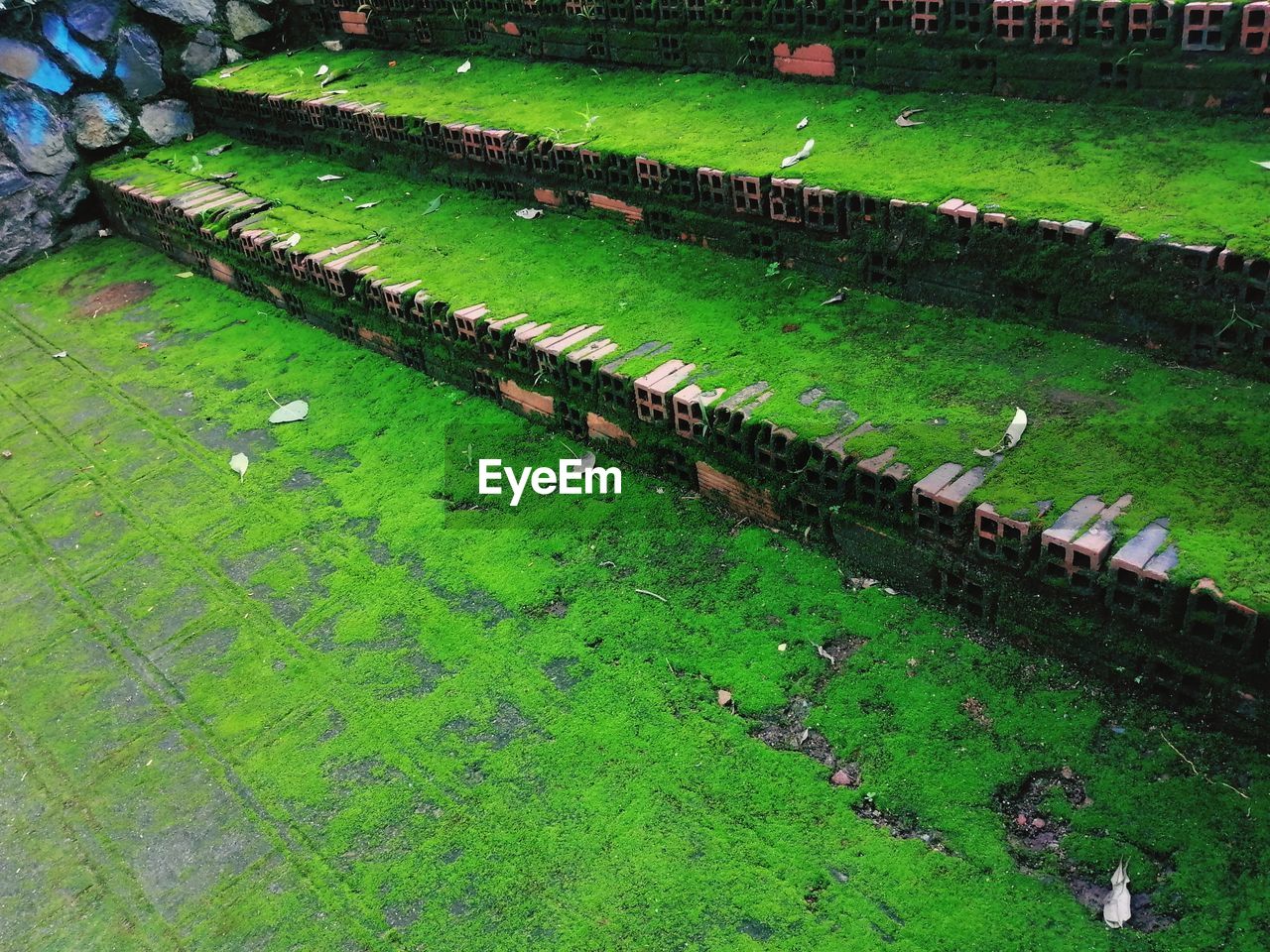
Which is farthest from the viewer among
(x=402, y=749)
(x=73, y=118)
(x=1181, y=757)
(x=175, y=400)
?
(x=73, y=118)

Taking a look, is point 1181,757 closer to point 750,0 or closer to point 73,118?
point 750,0

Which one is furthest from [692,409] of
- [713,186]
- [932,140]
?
[932,140]

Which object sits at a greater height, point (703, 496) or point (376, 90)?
point (376, 90)

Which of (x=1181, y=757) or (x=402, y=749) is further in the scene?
(x=402, y=749)

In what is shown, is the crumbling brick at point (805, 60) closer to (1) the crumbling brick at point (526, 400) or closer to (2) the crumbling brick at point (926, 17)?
(2) the crumbling brick at point (926, 17)

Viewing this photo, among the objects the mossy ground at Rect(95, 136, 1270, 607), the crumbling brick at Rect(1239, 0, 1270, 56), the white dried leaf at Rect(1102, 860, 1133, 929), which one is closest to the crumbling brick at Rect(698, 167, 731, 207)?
the mossy ground at Rect(95, 136, 1270, 607)

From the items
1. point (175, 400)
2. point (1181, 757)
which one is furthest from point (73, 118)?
point (1181, 757)

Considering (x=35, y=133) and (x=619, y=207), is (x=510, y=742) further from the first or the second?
(x=35, y=133)
